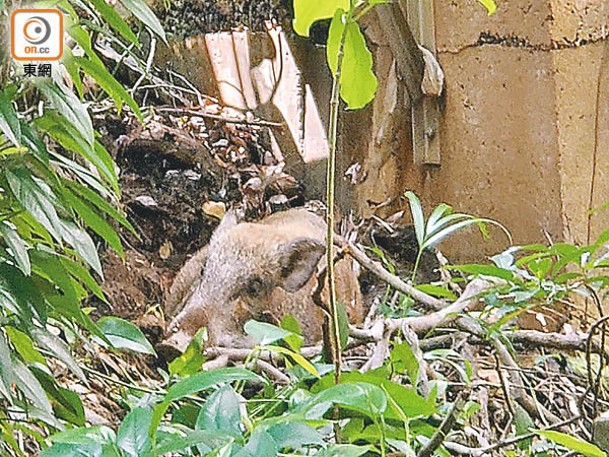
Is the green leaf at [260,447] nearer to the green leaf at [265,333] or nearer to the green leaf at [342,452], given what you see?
the green leaf at [342,452]

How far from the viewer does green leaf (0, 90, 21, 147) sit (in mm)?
457

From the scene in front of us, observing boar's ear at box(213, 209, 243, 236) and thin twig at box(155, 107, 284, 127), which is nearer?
boar's ear at box(213, 209, 243, 236)

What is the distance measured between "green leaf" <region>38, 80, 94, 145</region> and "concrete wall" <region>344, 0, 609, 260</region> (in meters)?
1.22

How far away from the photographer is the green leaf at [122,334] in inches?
25.6

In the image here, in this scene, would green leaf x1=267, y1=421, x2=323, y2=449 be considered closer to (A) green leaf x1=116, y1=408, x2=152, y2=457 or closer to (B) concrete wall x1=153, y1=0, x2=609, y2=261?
(A) green leaf x1=116, y1=408, x2=152, y2=457

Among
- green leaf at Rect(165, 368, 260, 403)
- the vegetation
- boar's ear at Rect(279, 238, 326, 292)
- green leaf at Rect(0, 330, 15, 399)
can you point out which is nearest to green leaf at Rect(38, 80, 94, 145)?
the vegetation

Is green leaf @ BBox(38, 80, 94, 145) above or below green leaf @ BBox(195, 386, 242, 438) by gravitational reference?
above

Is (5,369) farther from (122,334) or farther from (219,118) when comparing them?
(219,118)

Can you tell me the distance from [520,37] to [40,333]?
142cm

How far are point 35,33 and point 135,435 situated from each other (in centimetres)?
30

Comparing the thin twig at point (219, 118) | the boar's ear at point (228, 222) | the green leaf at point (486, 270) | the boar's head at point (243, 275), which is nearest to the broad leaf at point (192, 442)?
the green leaf at point (486, 270)

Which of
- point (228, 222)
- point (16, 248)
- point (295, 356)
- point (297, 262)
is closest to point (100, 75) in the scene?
point (16, 248)

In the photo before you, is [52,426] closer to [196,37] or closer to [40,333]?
[40,333]

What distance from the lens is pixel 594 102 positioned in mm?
1607
